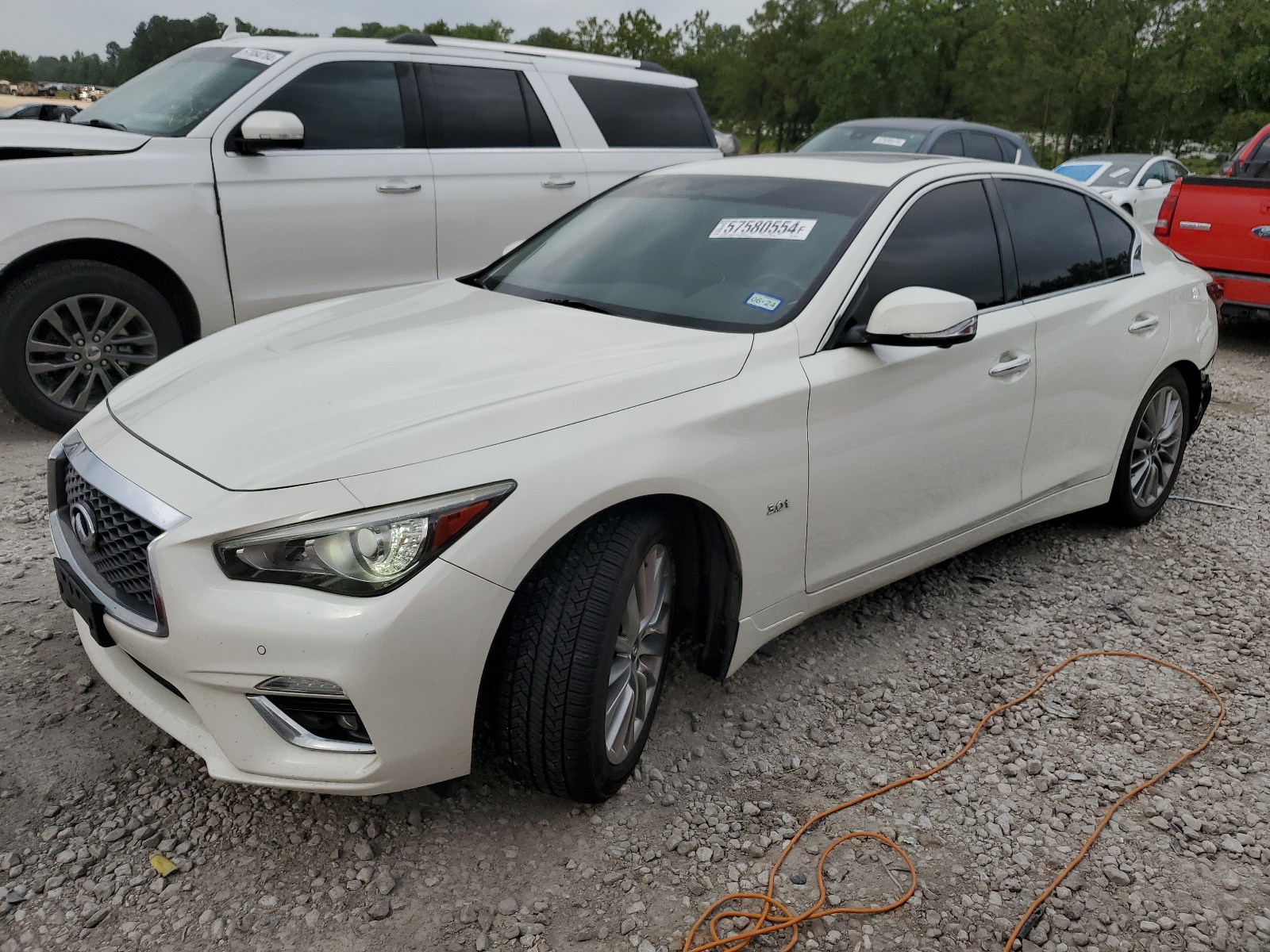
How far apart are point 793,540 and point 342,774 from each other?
134 cm

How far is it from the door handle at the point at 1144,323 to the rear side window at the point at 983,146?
676cm

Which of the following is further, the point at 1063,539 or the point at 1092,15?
the point at 1092,15

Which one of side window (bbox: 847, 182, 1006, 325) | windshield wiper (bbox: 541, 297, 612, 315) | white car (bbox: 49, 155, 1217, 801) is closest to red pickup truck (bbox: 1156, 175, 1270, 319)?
white car (bbox: 49, 155, 1217, 801)

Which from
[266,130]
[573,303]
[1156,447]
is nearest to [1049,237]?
[1156,447]

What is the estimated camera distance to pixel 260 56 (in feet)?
18.7

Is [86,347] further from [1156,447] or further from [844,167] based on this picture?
[1156,447]

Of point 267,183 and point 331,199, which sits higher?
point 267,183

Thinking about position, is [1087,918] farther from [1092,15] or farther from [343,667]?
[1092,15]

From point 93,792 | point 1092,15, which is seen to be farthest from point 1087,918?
point 1092,15

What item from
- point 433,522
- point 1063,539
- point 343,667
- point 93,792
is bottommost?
point 1063,539

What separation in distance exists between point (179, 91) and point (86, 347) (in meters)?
1.55

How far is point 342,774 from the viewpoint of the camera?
89.2 inches

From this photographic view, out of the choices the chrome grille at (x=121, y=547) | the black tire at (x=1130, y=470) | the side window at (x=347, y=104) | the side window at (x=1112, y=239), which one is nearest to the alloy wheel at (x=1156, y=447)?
the black tire at (x=1130, y=470)

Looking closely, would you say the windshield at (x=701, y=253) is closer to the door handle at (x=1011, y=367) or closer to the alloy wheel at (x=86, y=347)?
the door handle at (x=1011, y=367)
